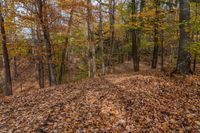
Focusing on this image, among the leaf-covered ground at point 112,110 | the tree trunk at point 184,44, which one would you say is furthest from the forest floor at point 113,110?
the tree trunk at point 184,44

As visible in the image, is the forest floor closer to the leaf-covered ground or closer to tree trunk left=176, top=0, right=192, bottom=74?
the leaf-covered ground

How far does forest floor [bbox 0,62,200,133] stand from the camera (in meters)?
6.04

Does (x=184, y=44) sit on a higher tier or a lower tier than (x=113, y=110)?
higher

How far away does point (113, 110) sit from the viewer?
6.93 metres

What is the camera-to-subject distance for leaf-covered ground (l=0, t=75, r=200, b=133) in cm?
604

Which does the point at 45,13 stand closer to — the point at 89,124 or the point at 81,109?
the point at 81,109

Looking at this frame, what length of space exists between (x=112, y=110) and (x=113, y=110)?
0.10ft

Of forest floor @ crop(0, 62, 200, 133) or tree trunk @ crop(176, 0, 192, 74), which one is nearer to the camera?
forest floor @ crop(0, 62, 200, 133)

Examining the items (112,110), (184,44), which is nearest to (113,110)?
(112,110)

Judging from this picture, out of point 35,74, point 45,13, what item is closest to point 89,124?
point 45,13

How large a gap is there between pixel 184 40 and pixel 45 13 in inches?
295

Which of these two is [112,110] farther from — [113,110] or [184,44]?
[184,44]

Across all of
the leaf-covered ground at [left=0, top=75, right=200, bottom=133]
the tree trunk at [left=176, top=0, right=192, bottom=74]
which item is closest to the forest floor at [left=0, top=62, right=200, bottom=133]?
the leaf-covered ground at [left=0, top=75, right=200, bottom=133]

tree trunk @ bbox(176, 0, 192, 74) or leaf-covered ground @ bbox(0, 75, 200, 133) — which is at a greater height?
tree trunk @ bbox(176, 0, 192, 74)
